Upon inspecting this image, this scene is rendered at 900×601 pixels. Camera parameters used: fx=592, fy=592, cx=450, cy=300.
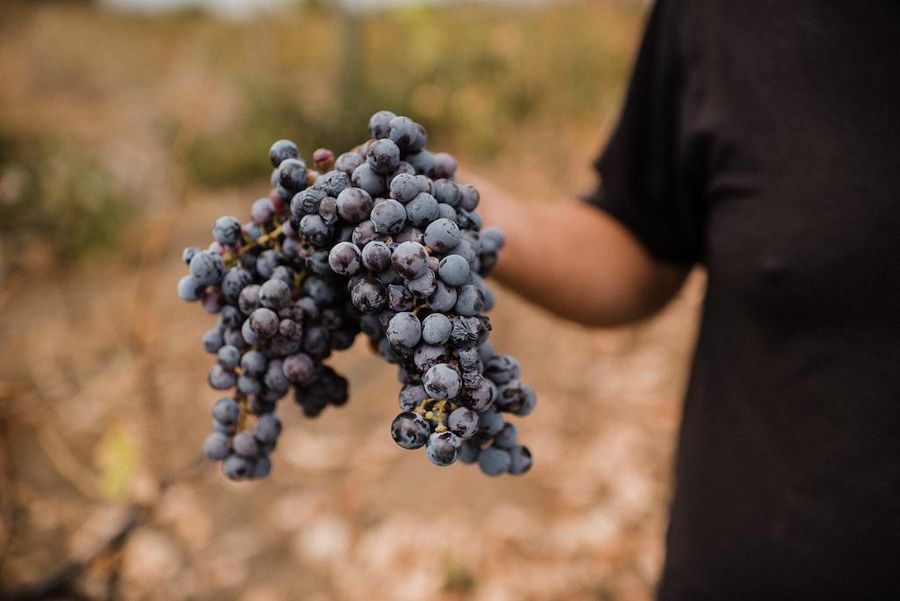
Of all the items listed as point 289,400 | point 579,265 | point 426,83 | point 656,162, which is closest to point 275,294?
point 579,265

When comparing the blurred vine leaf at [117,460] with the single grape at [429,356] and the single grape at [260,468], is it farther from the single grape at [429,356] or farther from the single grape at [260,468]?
the single grape at [429,356]

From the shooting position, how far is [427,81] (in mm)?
7770

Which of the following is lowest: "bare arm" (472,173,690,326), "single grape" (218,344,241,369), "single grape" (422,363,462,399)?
"single grape" (218,344,241,369)

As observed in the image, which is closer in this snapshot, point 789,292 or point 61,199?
point 789,292

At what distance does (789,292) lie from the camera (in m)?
1.05

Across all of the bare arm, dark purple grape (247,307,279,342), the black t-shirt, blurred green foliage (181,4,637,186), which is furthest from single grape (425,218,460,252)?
blurred green foliage (181,4,637,186)

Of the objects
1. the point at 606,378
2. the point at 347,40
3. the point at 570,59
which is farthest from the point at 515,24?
the point at 606,378

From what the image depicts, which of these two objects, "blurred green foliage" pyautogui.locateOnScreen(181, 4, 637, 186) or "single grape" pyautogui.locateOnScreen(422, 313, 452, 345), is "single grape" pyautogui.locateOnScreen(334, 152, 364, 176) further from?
"blurred green foliage" pyautogui.locateOnScreen(181, 4, 637, 186)

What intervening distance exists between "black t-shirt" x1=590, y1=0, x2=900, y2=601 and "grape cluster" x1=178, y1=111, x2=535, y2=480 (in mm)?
589

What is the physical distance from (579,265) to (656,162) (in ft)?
0.97

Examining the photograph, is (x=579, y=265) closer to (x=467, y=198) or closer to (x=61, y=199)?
(x=467, y=198)

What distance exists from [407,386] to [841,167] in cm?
83

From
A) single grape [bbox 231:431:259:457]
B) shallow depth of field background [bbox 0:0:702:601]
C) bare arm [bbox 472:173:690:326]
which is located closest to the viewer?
single grape [bbox 231:431:259:457]

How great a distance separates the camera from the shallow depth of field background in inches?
113
